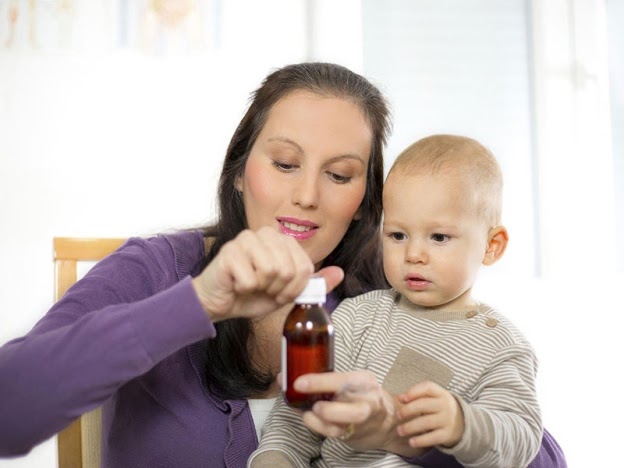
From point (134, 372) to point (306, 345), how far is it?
23cm

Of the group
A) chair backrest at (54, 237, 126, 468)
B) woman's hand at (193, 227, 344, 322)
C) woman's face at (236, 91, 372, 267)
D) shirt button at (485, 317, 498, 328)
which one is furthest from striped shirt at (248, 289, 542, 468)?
chair backrest at (54, 237, 126, 468)

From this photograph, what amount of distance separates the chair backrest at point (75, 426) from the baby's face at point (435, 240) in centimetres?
81

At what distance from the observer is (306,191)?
1.51 meters

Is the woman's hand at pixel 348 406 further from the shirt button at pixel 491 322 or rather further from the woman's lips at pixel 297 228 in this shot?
the woman's lips at pixel 297 228

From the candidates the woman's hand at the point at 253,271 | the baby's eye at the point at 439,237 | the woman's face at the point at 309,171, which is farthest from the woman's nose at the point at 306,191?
the woman's hand at the point at 253,271

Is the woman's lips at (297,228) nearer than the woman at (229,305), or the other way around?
the woman at (229,305)

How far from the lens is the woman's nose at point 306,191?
1.51 meters

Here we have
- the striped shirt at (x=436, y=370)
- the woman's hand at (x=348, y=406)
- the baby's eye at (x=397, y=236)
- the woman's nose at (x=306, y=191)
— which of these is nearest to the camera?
the woman's hand at (x=348, y=406)

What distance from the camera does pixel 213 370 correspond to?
1.54 m

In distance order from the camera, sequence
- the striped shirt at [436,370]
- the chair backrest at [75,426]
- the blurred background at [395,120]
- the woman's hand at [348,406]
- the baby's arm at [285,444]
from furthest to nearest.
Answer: the blurred background at [395,120]
the chair backrest at [75,426]
the baby's arm at [285,444]
the striped shirt at [436,370]
the woman's hand at [348,406]

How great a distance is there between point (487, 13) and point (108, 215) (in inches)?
79.6

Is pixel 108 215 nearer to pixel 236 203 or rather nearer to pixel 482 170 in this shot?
pixel 236 203

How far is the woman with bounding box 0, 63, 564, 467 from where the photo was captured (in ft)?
3.26

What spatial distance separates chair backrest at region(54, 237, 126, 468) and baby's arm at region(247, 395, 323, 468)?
0.56m
